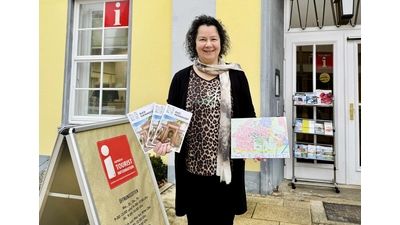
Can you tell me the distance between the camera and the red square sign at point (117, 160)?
1.64 metres

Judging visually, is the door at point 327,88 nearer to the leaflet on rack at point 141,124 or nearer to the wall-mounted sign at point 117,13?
the wall-mounted sign at point 117,13

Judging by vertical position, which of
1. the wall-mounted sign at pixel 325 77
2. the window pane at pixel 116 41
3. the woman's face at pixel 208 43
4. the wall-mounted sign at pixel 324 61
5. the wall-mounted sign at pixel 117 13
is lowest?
the woman's face at pixel 208 43

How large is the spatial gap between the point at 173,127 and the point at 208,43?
56cm

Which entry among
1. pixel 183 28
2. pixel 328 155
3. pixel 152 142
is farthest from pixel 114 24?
pixel 328 155

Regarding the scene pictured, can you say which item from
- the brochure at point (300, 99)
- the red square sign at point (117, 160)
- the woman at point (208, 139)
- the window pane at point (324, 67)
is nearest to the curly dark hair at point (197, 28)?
the woman at point (208, 139)

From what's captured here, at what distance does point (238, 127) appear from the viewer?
165 cm

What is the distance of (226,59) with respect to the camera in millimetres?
3449

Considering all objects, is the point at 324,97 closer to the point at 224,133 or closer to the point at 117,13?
the point at 224,133

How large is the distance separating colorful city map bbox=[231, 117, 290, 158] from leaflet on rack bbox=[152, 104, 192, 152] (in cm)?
30

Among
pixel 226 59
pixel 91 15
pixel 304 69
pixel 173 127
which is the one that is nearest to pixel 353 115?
pixel 304 69

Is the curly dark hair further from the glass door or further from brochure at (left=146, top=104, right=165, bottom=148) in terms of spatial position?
the glass door

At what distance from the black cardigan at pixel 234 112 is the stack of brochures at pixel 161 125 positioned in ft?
0.35

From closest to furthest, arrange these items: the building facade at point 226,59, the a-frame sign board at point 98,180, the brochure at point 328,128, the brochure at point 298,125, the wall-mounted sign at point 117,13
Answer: the a-frame sign board at point 98,180 → the building facade at point 226,59 → the brochure at point 328,128 → the brochure at point 298,125 → the wall-mounted sign at point 117,13

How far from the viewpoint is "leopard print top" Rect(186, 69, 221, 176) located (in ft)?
5.34
